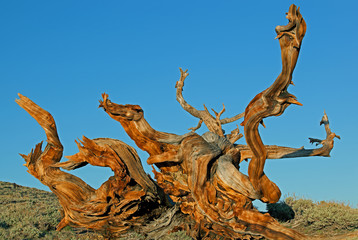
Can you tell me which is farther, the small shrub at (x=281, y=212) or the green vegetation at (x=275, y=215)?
the small shrub at (x=281, y=212)

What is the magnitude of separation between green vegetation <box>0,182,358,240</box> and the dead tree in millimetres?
618

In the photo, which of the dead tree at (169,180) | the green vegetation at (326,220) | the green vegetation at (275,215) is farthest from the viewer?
the green vegetation at (326,220)

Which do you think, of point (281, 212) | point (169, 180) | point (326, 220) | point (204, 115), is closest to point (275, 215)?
point (281, 212)

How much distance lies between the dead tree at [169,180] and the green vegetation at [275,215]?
2.03ft

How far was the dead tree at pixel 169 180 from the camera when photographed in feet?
43.0

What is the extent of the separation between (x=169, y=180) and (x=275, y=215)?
Result: 6950 millimetres

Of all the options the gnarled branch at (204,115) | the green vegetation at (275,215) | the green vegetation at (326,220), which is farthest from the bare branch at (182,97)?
the green vegetation at (326,220)

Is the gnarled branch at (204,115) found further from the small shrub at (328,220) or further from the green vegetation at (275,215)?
the small shrub at (328,220)

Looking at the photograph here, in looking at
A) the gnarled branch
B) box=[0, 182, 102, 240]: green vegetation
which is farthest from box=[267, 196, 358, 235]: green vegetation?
box=[0, 182, 102, 240]: green vegetation

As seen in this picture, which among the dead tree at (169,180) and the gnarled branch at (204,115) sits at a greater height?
the gnarled branch at (204,115)

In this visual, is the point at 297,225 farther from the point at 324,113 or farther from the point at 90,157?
the point at 90,157

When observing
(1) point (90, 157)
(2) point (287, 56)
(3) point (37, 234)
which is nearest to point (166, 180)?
(1) point (90, 157)

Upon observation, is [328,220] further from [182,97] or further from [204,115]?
[182,97]

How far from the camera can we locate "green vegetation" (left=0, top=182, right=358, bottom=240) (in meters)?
15.2
